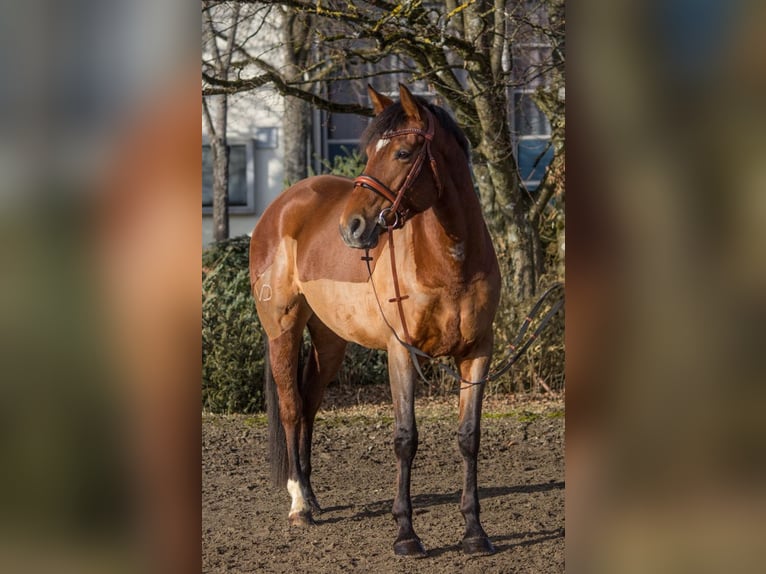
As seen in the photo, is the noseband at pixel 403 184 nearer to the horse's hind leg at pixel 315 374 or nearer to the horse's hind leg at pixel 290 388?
the horse's hind leg at pixel 290 388

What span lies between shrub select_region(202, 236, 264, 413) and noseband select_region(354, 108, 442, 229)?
4.45 m

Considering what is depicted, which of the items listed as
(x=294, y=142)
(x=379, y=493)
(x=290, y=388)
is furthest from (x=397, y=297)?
(x=294, y=142)

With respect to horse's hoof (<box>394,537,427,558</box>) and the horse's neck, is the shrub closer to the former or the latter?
horse's hoof (<box>394,537,427,558</box>)

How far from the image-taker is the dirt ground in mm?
4312

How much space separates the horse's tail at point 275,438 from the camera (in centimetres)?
539

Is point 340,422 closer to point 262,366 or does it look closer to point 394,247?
point 262,366

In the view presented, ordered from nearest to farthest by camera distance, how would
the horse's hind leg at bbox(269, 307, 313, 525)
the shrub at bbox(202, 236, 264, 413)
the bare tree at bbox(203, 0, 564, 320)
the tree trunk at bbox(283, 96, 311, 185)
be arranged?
the horse's hind leg at bbox(269, 307, 313, 525) < the bare tree at bbox(203, 0, 564, 320) < the shrub at bbox(202, 236, 264, 413) < the tree trunk at bbox(283, 96, 311, 185)

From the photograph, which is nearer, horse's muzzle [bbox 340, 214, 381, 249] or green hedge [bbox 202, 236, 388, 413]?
horse's muzzle [bbox 340, 214, 381, 249]

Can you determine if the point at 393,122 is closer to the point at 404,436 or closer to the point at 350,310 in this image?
the point at 350,310

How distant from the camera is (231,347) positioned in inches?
315

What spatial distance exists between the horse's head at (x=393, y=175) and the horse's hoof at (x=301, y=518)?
1.88 m

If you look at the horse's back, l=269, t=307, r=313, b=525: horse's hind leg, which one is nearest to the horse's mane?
the horse's back

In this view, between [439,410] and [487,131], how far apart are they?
247 cm
